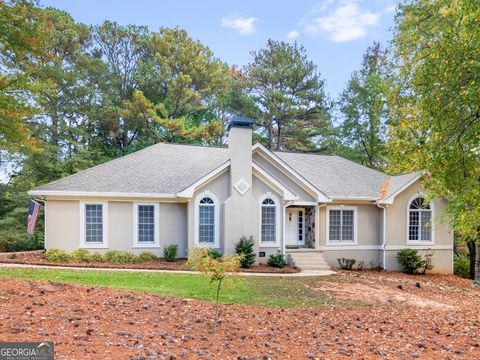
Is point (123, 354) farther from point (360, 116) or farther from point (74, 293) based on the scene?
point (360, 116)

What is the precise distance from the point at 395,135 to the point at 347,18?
8563 millimetres

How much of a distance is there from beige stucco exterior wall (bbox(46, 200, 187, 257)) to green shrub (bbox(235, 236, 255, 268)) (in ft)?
8.71

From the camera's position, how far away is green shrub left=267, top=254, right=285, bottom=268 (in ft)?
49.0

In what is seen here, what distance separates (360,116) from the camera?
98.5 feet

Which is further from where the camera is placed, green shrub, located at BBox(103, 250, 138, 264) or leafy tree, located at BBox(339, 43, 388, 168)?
leafy tree, located at BBox(339, 43, 388, 168)

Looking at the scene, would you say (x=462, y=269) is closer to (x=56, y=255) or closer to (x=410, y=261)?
(x=410, y=261)

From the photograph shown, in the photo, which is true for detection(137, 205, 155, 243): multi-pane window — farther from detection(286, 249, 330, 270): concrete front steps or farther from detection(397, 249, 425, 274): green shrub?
detection(397, 249, 425, 274): green shrub

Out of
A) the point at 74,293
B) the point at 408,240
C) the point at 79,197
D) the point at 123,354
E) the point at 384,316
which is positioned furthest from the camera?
the point at 408,240

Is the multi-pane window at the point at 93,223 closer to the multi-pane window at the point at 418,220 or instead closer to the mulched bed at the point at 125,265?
the mulched bed at the point at 125,265

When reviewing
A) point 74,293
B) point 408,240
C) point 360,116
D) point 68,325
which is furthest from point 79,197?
point 360,116

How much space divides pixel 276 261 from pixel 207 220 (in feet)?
11.2

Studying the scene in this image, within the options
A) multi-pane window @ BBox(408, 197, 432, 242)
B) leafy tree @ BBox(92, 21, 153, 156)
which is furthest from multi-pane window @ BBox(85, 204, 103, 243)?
multi-pane window @ BBox(408, 197, 432, 242)
